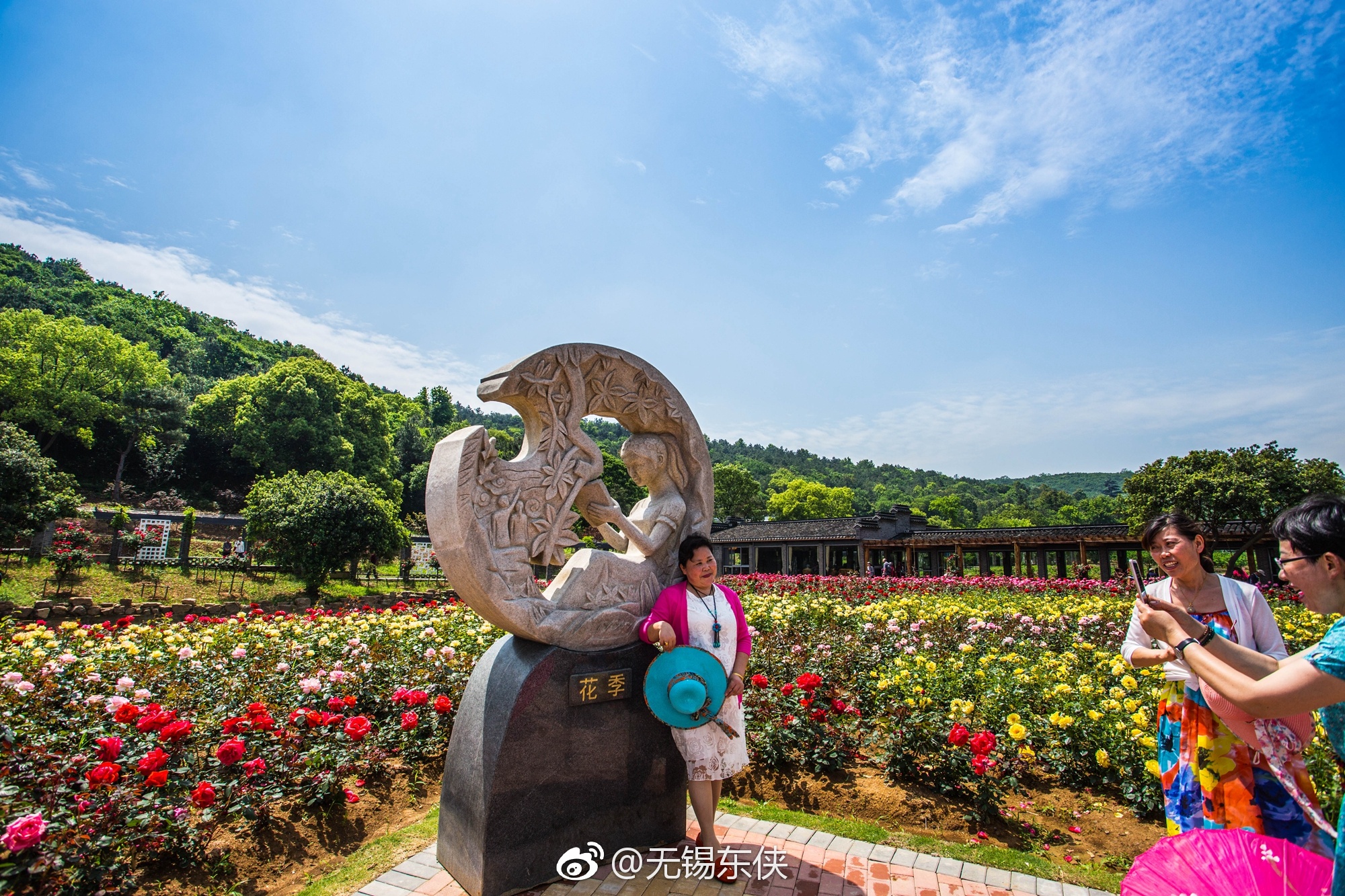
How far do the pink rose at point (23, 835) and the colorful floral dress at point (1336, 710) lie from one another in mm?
3588

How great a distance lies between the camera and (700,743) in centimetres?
322

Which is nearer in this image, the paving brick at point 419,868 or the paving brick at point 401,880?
the paving brick at point 401,880

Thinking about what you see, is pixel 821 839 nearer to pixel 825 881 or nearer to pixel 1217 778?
pixel 825 881

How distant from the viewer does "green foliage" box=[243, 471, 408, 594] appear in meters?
14.5

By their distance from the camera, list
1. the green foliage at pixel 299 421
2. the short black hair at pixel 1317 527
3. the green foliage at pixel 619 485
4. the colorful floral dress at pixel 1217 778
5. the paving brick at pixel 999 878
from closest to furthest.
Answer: the short black hair at pixel 1317 527, the colorful floral dress at pixel 1217 778, the paving brick at pixel 999 878, the green foliage at pixel 299 421, the green foliage at pixel 619 485

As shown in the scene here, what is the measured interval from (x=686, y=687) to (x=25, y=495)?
15.7m

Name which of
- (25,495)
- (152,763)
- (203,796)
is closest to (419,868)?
(203,796)

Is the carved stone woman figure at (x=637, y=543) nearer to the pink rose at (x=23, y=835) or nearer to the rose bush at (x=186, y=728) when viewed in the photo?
the rose bush at (x=186, y=728)

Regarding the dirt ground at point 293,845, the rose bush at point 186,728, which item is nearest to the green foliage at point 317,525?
the rose bush at point 186,728

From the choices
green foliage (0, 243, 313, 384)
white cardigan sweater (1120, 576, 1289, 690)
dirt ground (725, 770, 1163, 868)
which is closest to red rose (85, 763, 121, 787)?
dirt ground (725, 770, 1163, 868)

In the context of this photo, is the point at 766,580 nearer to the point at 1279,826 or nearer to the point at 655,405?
the point at 655,405

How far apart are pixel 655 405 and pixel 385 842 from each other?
2.91 metres

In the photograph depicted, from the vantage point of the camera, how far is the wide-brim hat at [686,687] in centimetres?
315

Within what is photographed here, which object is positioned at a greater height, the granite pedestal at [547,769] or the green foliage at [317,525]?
the green foliage at [317,525]
